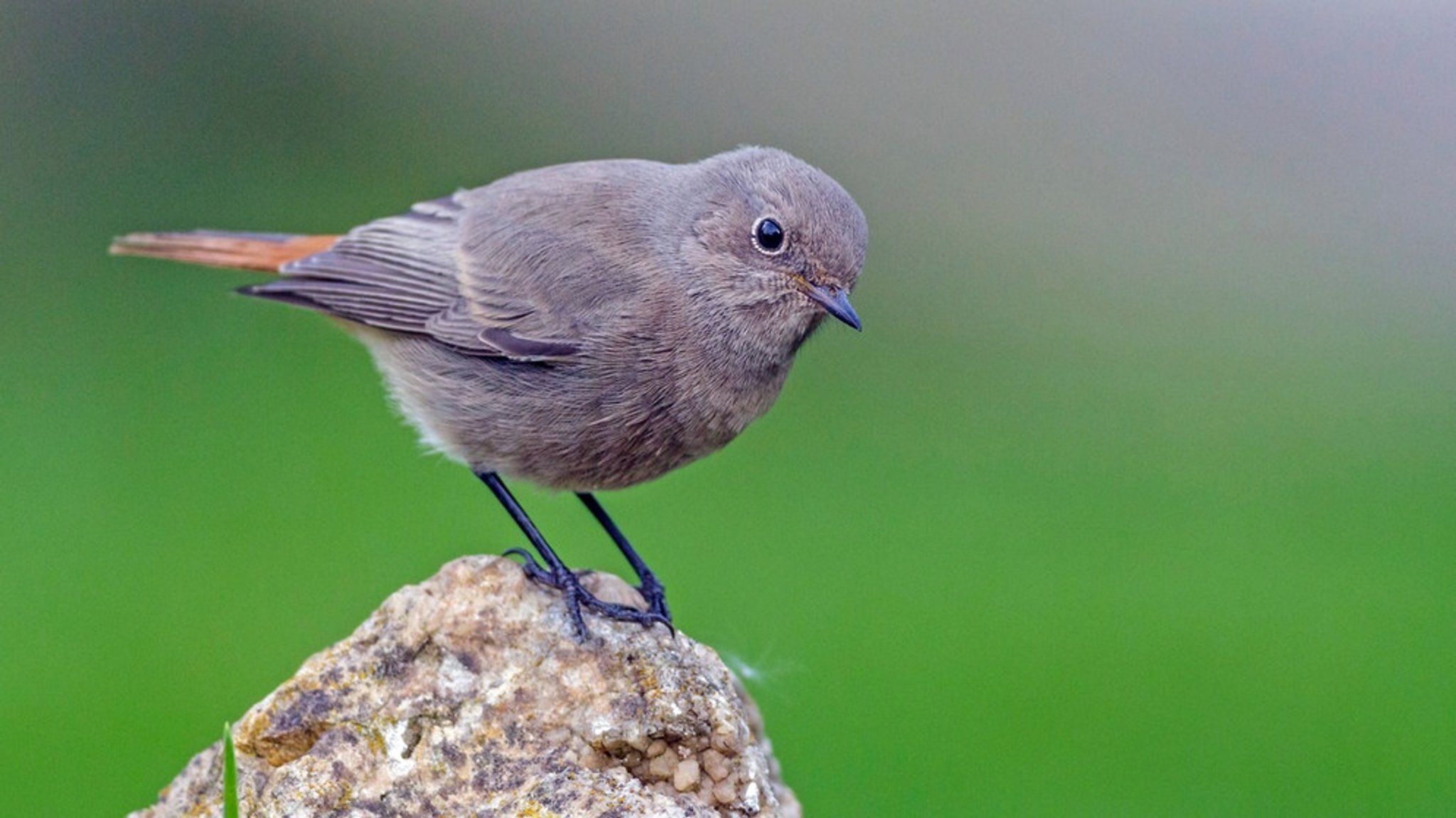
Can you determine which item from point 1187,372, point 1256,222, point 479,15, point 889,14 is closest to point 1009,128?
point 889,14

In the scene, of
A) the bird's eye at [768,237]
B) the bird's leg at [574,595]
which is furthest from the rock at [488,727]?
the bird's eye at [768,237]

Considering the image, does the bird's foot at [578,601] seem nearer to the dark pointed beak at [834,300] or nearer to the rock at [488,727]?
the rock at [488,727]

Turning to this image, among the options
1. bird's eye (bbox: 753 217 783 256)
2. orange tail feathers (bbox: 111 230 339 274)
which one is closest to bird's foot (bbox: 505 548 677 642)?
bird's eye (bbox: 753 217 783 256)

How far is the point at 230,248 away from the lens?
18.5 feet

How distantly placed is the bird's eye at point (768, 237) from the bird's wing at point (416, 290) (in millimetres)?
633

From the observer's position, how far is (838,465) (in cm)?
1112

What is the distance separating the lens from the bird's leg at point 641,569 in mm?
4898

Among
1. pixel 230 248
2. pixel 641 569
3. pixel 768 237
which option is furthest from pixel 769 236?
pixel 230 248

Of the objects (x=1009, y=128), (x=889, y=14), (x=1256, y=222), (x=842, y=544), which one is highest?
(x=889, y=14)

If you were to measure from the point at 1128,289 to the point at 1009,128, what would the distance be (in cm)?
201

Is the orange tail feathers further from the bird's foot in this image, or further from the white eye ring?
the bird's foot

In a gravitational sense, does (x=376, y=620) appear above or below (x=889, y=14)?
below

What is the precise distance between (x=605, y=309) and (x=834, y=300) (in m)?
0.65

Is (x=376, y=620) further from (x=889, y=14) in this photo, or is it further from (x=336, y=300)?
(x=889, y=14)
